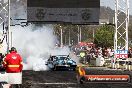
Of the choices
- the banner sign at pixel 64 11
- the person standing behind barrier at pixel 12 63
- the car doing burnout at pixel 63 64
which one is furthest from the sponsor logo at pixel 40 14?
the person standing behind barrier at pixel 12 63

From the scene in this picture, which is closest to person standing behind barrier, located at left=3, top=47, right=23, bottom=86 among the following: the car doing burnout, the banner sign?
the banner sign

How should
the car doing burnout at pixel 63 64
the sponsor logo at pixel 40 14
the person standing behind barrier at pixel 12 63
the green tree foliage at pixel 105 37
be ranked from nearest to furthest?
1. the person standing behind barrier at pixel 12 63
2. the sponsor logo at pixel 40 14
3. the car doing burnout at pixel 63 64
4. the green tree foliage at pixel 105 37

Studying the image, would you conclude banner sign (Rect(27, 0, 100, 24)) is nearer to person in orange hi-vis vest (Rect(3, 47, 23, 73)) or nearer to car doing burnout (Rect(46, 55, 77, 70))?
car doing burnout (Rect(46, 55, 77, 70))

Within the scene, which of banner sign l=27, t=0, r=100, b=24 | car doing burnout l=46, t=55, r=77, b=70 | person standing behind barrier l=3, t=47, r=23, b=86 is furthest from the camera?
car doing burnout l=46, t=55, r=77, b=70

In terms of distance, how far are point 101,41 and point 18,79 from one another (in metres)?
81.2

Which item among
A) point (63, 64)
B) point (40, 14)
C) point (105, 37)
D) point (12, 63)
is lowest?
point (63, 64)

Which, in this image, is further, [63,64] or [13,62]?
[63,64]

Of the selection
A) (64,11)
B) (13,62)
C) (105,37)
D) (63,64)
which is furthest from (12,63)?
(105,37)

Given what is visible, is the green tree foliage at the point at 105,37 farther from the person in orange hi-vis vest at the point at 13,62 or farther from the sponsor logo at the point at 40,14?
the person in orange hi-vis vest at the point at 13,62

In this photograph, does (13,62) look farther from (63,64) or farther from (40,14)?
(63,64)

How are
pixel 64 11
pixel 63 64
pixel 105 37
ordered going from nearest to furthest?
pixel 64 11
pixel 63 64
pixel 105 37

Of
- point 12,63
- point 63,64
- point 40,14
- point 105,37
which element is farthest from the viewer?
point 105,37

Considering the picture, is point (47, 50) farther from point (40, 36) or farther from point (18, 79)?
point (18, 79)

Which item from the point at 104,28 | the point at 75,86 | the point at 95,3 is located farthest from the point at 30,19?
the point at 104,28
